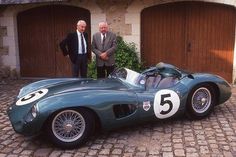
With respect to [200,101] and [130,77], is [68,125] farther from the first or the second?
[200,101]

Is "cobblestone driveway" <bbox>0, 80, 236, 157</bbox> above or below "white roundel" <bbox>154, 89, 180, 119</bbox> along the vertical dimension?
below

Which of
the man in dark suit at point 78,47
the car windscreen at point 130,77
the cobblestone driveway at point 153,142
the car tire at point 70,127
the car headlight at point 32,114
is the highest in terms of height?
the man in dark suit at point 78,47

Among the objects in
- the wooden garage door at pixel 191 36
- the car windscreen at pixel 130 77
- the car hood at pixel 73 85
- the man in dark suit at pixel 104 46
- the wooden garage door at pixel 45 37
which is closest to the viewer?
the car hood at pixel 73 85

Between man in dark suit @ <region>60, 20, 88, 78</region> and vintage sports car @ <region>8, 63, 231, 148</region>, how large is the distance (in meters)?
1.54

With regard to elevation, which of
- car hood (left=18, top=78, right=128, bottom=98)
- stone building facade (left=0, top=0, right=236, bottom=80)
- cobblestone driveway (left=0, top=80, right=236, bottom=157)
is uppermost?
Answer: stone building facade (left=0, top=0, right=236, bottom=80)

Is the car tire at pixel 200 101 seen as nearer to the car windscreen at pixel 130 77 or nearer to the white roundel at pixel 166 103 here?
the white roundel at pixel 166 103

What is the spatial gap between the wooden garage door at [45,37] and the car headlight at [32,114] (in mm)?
5650

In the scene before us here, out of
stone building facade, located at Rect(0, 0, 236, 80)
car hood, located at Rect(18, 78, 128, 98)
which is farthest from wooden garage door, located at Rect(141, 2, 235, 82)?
car hood, located at Rect(18, 78, 128, 98)

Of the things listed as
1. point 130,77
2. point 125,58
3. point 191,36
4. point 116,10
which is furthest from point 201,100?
point 116,10

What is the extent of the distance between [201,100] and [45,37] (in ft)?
19.4

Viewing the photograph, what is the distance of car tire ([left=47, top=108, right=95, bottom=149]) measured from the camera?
16.3 ft

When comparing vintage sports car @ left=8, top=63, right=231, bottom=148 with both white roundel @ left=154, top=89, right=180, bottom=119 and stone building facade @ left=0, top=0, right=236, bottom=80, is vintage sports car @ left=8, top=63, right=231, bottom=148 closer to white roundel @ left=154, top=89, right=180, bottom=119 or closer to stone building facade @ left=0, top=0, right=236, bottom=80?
white roundel @ left=154, top=89, right=180, bottom=119

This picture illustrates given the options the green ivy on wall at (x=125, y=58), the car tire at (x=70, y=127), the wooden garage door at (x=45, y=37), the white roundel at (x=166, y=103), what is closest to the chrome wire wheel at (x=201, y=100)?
the white roundel at (x=166, y=103)

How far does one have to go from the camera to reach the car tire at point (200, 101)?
6.01 meters
